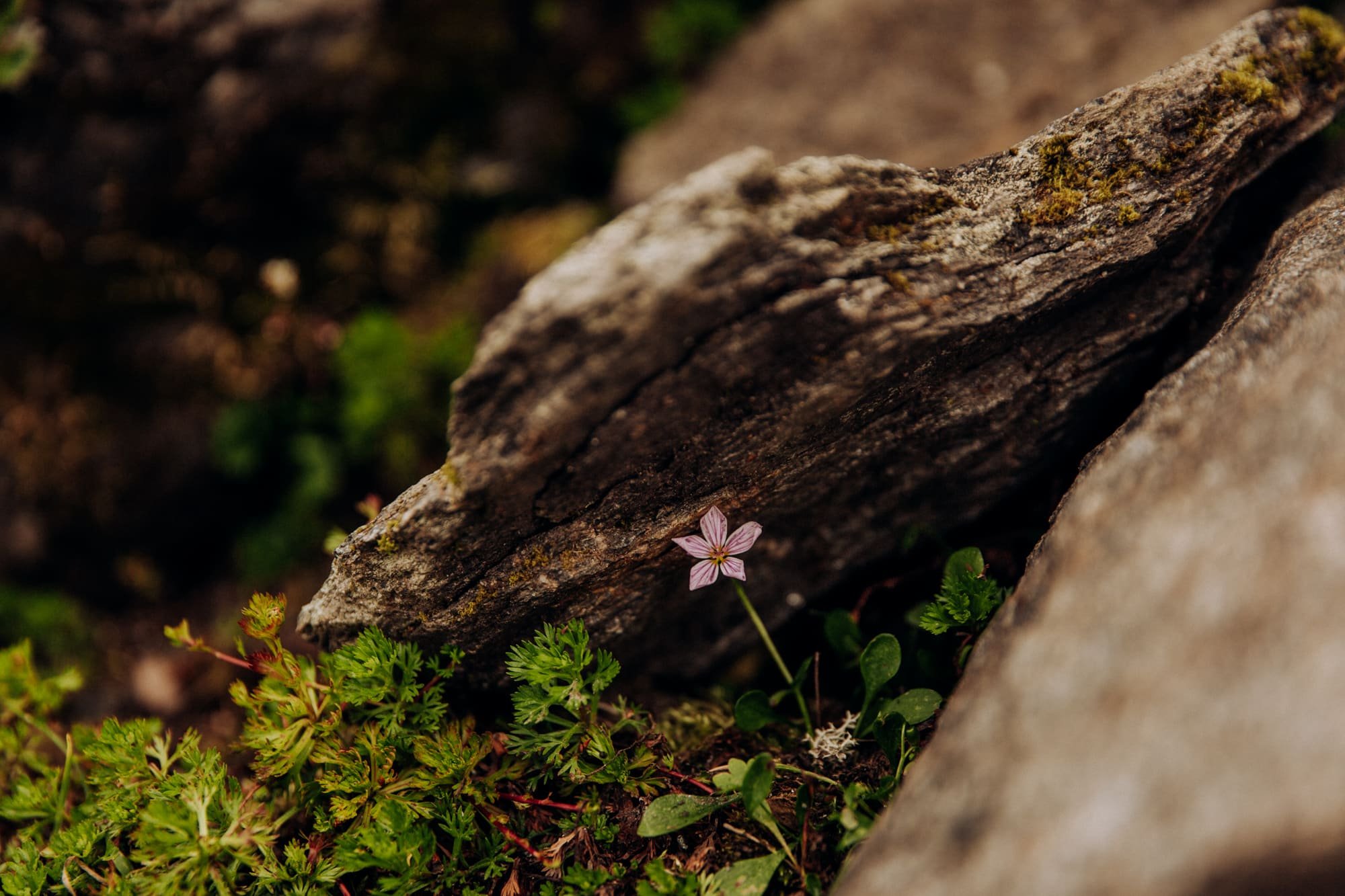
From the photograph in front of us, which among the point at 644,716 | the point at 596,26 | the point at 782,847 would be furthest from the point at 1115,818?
the point at 596,26

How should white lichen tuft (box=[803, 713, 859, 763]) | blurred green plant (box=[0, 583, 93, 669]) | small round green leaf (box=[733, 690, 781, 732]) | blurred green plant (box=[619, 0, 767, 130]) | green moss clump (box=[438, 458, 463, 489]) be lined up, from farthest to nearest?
blurred green plant (box=[619, 0, 767, 130])
blurred green plant (box=[0, 583, 93, 669])
small round green leaf (box=[733, 690, 781, 732])
white lichen tuft (box=[803, 713, 859, 763])
green moss clump (box=[438, 458, 463, 489])

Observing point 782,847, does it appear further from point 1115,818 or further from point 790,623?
point 1115,818

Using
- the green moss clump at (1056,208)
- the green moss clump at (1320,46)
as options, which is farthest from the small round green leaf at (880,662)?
the green moss clump at (1320,46)

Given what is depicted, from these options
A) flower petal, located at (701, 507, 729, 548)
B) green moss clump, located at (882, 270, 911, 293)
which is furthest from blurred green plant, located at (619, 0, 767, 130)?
flower petal, located at (701, 507, 729, 548)

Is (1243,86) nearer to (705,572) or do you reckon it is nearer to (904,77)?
(705,572)

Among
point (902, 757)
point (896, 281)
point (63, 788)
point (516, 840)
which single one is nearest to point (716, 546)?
point (902, 757)

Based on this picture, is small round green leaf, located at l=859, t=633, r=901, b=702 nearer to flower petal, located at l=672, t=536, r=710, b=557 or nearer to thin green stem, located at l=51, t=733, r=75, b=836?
flower petal, located at l=672, t=536, r=710, b=557
